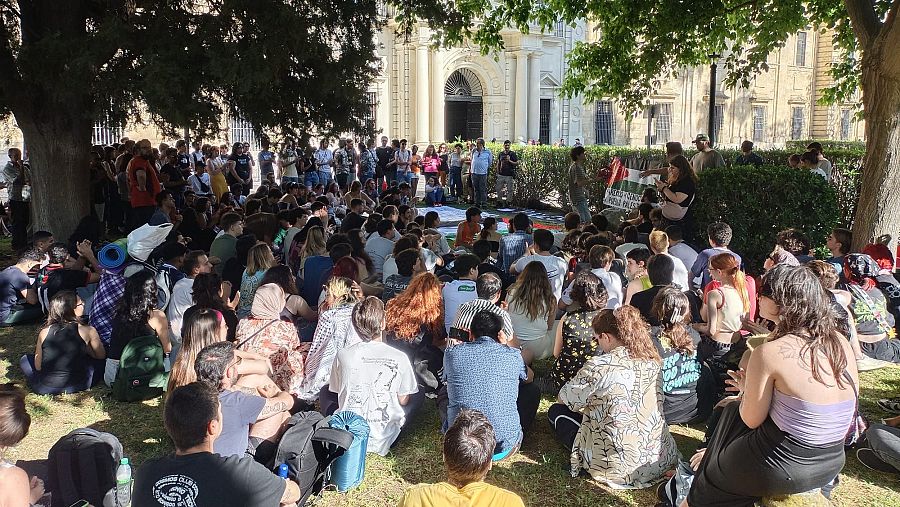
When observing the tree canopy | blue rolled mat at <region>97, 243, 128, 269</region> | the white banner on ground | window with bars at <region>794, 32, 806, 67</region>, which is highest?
window with bars at <region>794, 32, 806, 67</region>

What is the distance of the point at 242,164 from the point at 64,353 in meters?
12.0

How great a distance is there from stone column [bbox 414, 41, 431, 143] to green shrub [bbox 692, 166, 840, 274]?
2198cm

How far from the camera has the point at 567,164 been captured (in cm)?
1866

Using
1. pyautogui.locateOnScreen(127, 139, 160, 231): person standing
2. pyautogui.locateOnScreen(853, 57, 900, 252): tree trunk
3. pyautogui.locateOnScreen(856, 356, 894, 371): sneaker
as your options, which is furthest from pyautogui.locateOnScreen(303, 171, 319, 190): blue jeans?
pyautogui.locateOnScreen(856, 356, 894, 371): sneaker

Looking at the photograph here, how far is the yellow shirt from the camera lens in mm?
2969

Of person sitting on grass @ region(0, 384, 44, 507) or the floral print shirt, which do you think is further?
the floral print shirt

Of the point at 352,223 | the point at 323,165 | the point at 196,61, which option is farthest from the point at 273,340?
the point at 323,165

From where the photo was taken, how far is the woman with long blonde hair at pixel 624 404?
455 centimetres

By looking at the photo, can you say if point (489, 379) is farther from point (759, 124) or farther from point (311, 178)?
point (759, 124)

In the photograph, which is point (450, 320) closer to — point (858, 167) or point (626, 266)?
point (626, 266)

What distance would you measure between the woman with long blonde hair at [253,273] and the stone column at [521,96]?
2765cm

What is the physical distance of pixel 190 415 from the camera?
3.20 meters

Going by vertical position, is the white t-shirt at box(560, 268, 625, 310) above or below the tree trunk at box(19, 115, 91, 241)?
below

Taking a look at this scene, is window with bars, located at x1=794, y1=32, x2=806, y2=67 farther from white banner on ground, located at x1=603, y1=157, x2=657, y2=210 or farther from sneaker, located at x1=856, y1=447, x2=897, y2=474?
sneaker, located at x1=856, y1=447, x2=897, y2=474
